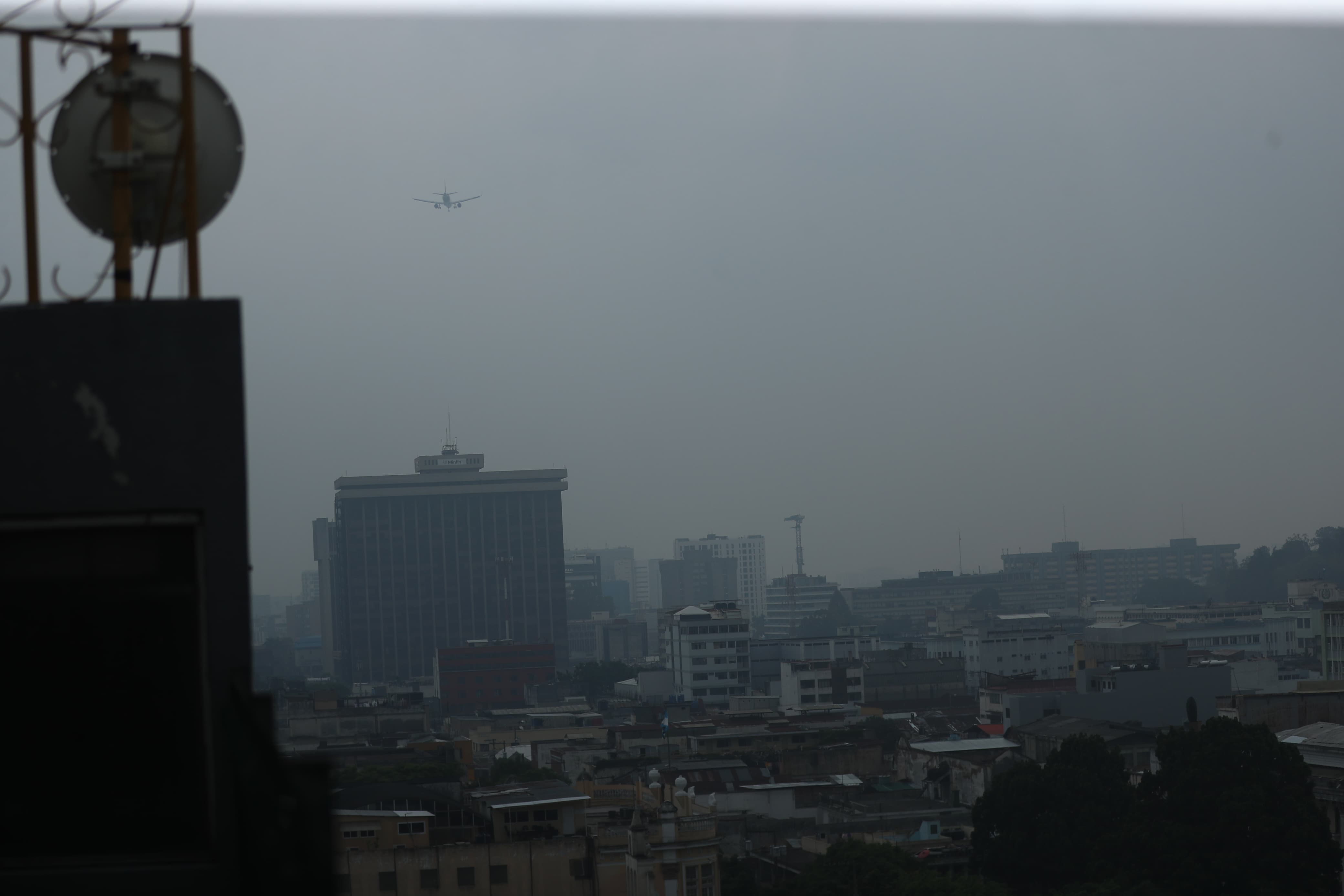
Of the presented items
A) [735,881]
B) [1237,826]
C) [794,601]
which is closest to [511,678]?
[735,881]

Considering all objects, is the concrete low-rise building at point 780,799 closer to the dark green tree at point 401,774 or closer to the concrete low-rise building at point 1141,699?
the dark green tree at point 401,774

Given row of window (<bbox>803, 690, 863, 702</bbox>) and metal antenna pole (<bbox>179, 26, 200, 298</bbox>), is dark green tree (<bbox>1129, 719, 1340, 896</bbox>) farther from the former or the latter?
row of window (<bbox>803, 690, 863, 702</bbox>)

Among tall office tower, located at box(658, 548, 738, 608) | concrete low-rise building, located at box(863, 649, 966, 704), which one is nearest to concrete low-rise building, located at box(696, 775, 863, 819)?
Answer: concrete low-rise building, located at box(863, 649, 966, 704)

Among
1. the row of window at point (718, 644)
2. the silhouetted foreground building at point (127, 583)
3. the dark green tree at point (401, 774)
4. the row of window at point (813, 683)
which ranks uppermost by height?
the silhouetted foreground building at point (127, 583)

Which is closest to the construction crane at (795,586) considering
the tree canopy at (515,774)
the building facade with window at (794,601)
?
the building facade with window at (794,601)

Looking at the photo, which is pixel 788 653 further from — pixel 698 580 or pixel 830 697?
pixel 698 580
